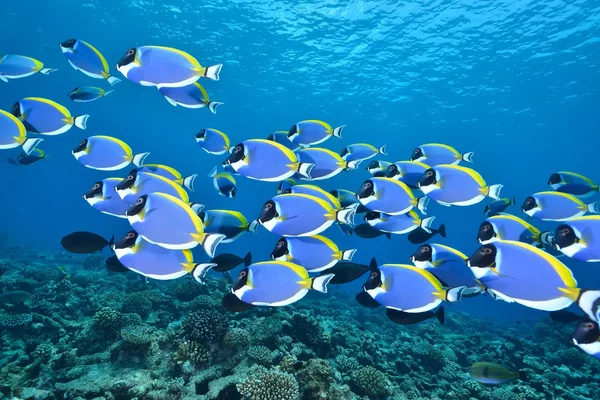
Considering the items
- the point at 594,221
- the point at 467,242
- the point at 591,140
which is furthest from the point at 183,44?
the point at 467,242

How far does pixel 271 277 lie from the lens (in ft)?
10.1

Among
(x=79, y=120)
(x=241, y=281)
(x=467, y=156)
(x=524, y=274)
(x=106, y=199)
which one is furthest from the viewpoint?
(x=467, y=156)

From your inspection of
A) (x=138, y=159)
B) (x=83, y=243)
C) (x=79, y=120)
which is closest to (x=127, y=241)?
(x=83, y=243)

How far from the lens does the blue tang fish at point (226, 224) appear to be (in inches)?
145

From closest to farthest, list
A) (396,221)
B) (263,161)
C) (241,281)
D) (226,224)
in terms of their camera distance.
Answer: (241,281) → (263,161) → (226,224) → (396,221)

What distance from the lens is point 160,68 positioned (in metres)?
3.69

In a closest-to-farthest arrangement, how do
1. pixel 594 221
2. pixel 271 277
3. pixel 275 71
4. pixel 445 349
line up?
pixel 594 221 < pixel 271 277 < pixel 445 349 < pixel 275 71

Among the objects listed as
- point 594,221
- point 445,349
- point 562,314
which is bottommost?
point 445,349

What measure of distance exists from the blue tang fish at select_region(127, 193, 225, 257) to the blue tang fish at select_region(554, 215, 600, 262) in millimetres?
2900

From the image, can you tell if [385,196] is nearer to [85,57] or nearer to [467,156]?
[467,156]

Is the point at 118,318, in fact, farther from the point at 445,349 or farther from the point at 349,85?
the point at 349,85

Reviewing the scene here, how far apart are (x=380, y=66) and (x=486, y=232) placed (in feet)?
89.0

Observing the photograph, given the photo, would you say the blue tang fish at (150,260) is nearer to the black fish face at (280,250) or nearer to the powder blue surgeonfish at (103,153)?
the black fish face at (280,250)

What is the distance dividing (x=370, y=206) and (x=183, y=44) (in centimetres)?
2934
